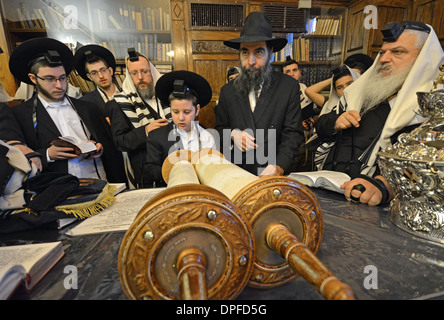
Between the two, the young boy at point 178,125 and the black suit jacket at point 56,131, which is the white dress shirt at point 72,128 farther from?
the young boy at point 178,125

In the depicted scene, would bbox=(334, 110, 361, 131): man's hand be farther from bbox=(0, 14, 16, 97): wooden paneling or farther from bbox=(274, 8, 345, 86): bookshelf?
bbox=(0, 14, 16, 97): wooden paneling

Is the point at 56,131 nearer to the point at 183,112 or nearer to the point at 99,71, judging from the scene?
the point at 99,71


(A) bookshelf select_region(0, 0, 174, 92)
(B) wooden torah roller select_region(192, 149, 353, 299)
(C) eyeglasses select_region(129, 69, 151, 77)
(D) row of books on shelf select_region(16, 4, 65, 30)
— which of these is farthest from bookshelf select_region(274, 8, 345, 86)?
(B) wooden torah roller select_region(192, 149, 353, 299)

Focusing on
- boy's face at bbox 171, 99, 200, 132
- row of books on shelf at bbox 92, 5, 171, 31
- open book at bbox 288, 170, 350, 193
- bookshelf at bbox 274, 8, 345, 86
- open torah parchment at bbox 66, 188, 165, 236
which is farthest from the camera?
bookshelf at bbox 274, 8, 345, 86

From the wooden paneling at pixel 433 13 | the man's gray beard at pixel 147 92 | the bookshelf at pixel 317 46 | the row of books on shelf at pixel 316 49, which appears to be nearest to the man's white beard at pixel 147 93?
the man's gray beard at pixel 147 92

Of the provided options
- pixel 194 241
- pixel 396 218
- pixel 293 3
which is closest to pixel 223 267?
pixel 194 241

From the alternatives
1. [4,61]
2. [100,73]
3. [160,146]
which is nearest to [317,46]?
[100,73]

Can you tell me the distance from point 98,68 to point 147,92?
66cm

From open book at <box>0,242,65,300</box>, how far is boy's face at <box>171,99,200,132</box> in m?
1.03

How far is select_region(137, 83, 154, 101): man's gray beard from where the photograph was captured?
2195 millimetres

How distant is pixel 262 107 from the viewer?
6.01 feet

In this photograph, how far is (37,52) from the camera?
5.56 feet

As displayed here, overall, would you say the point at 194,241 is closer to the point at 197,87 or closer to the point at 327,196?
the point at 327,196

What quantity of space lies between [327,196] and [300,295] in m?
0.71
